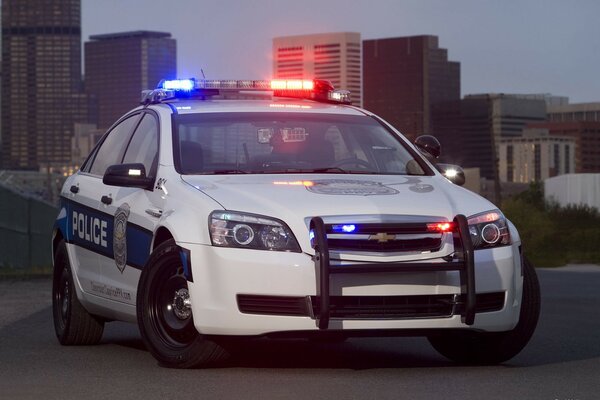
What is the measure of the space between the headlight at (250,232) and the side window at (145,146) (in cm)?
126

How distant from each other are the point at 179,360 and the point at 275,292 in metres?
0.78

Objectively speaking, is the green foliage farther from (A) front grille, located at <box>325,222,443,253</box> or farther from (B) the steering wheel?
(A) front grille, located at <box>325,222,443,253</box>

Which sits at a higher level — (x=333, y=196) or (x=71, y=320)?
(x=333, y=196)

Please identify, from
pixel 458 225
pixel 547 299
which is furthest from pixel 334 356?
pixel 547 299

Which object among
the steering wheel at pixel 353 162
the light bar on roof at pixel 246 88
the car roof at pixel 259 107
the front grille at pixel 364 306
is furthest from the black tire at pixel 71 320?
the front grille at pixel 364 306

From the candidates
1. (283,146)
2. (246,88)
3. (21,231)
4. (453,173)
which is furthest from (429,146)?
(21,231)

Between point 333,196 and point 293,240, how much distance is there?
1.33ft

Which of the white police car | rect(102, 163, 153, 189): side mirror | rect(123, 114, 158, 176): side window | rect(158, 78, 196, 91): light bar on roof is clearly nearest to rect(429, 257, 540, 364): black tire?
the white police car

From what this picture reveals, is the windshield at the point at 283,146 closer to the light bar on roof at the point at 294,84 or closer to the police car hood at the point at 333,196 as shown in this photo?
the police car hood at the point at 333,196

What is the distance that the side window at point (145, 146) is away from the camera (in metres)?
9.74

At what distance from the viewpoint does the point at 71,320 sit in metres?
10.7

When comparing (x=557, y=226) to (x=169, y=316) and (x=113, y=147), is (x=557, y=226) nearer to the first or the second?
(x=113, y=147)

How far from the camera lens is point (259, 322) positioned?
8.27m

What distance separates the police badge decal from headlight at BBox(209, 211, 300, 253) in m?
1.35
